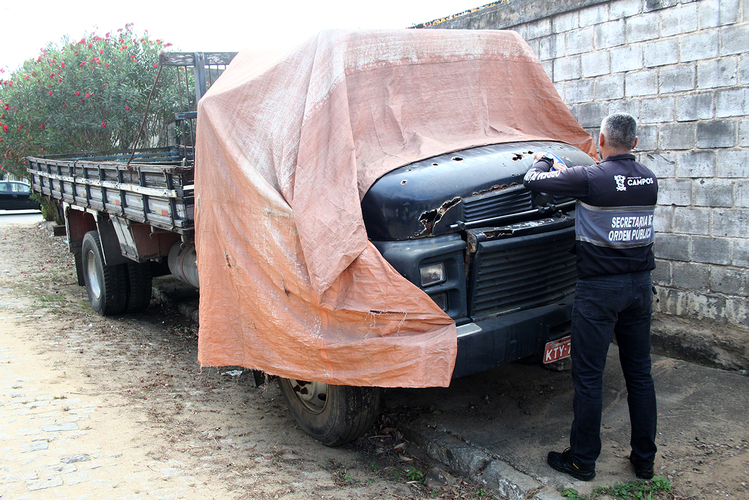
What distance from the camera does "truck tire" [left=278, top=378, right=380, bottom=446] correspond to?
3.42 m

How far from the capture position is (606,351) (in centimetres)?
296

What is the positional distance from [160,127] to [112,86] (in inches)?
50.3

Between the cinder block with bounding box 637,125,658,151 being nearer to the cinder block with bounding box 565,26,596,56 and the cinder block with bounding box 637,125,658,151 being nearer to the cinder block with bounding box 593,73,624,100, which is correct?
the cinder block with bounding box 593,73,624,100

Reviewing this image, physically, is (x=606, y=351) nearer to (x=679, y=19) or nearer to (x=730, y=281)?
(x=730, y=281)

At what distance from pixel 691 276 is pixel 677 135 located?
119 centimetres

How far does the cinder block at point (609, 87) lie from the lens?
5.16m

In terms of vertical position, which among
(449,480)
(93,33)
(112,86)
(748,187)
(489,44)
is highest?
(93,33)

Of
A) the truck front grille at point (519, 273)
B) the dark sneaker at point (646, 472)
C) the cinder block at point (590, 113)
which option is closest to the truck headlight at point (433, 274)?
the truck front grille at point (519, 273)

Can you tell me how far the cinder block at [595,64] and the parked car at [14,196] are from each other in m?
22.4

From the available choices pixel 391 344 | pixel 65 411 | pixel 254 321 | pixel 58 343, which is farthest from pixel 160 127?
Answer: pixel 391 344

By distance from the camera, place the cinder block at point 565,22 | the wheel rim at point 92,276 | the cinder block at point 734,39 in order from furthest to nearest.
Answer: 1. the wheel rim at point 92,276
2. the cinder block at point 565,22
3. the cinder block at point 734,39

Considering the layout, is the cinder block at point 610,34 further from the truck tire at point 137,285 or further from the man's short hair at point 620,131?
the truck tire at point 137,285

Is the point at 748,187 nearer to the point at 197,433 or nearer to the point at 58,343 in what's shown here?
the point at 197,433

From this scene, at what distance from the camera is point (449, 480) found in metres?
3.34
